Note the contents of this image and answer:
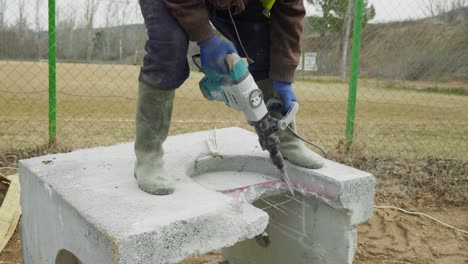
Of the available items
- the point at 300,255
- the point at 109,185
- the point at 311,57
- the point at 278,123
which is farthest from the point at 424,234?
the point at 311,57

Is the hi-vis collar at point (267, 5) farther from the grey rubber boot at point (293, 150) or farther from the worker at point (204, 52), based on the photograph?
the grey rubber boot at point (293, 150)

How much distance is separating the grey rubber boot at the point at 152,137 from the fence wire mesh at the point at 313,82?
945mm

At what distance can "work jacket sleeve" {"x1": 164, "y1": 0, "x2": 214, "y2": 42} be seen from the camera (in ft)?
4.72

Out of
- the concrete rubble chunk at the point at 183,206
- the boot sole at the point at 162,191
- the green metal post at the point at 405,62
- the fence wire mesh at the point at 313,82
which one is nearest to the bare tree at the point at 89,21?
the fence wire mesh at the point at 313,82

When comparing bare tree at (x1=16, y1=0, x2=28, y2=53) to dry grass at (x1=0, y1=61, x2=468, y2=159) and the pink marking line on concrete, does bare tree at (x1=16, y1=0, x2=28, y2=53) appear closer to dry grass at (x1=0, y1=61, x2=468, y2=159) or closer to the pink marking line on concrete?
dry grass at (x1=0, y1=61, x2=468, y2=159)

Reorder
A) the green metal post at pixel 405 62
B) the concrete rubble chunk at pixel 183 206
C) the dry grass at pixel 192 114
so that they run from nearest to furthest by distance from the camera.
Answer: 1. the concrete rubble chunk at pixel 183 206
2. the dry grass at pixel 192 114
3. the green metal post at pixel 405 62

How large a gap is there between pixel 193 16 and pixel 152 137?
530 mm

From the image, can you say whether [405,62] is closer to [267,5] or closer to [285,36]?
[285,36]

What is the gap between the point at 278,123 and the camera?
161 centimetres

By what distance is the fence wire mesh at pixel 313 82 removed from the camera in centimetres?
415

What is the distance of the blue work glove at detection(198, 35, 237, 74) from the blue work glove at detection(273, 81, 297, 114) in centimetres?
37

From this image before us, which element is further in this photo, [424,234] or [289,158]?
[424,234]

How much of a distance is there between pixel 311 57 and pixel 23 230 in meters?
5.11

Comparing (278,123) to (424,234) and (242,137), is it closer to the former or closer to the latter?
(242,137)
